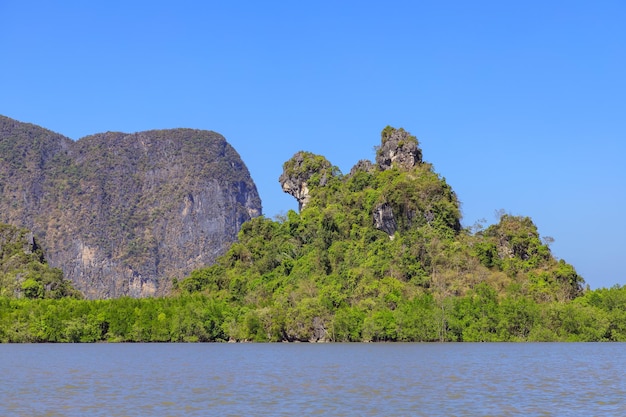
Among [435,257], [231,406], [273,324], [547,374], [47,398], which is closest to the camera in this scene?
[231,406]

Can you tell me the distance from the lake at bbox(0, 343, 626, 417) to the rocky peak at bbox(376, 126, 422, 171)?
6827cm

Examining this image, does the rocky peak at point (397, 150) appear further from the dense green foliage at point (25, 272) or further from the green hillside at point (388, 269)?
the dense green foliage at point (25, 272)

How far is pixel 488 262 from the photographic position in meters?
102

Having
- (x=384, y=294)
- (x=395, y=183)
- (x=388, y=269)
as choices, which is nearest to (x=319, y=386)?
(x=384, y=294)

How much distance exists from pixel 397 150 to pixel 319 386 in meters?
91.2

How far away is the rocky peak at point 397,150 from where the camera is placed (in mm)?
123812

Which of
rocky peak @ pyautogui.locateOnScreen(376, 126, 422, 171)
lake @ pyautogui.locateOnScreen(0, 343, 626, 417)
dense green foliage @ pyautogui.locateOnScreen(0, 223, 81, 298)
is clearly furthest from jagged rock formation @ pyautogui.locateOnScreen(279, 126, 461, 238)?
lake @ pyautogui.locateOnScreen(0, 343, 626, 417)

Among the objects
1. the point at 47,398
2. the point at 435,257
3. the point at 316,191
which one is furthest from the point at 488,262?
the point at 47,398

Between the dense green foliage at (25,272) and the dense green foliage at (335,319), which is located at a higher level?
the dense green foliage at (25,272)

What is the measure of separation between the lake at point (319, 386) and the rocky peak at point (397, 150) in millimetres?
68266

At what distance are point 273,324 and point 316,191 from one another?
4552 cm

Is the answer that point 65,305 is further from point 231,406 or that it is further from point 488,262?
point 231,406

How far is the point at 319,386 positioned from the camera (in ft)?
118

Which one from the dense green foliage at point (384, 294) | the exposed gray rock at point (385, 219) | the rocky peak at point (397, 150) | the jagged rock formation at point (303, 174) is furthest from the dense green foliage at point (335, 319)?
the jagged rock formation at point (303, 174)
